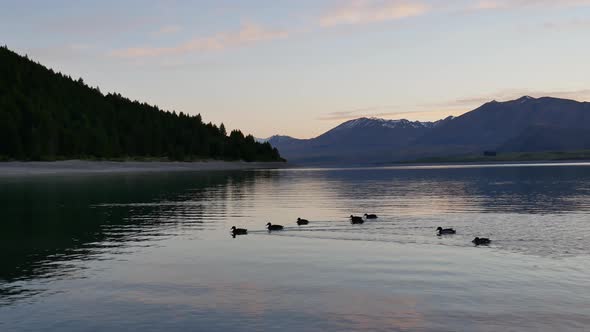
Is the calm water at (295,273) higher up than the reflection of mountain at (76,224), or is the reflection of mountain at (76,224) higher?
the reflection of mountain at (76,224)

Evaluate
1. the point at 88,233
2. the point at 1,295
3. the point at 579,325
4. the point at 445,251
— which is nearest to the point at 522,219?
the point at 445,251

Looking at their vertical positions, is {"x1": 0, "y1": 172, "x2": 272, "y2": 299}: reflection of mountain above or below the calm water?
above

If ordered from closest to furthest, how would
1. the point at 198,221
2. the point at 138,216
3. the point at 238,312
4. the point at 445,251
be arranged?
the point at 238,312, the point at 445,251, the point at 198,221, the point at 138,216

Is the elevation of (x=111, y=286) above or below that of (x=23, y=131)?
below

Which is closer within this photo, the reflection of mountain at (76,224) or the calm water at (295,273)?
the calm water at (295,273)

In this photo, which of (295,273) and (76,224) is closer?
(295,273)

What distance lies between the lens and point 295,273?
26.5 meters

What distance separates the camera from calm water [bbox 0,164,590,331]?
1931cm

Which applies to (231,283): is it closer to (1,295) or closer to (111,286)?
(111,286)

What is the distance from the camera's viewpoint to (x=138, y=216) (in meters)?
51.8

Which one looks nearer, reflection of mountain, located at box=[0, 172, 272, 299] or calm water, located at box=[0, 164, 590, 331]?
calm water, located at box=[0, 164, 590, 331]

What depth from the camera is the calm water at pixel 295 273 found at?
19312 millimetres

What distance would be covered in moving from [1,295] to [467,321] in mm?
17012

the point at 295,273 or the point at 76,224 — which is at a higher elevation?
the point at 76,224
